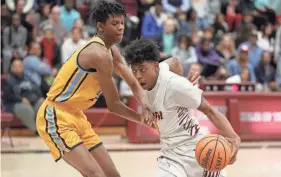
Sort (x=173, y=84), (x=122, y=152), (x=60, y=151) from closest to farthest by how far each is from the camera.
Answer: (x=173, y=84), (x=60, y=151), (x=122, y=152)

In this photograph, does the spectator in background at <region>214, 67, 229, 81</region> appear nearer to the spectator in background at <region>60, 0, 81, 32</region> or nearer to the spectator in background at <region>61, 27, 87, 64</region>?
the spectator in background at <region>61, 27, 87, 64</region>

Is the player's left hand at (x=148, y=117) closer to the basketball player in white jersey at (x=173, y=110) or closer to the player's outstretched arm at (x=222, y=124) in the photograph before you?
the basketball player in white jersey at (x=173, y=110)

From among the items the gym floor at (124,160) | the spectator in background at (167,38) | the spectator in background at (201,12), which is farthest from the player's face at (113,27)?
the spectator in background at (201,12)

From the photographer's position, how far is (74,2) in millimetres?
16016

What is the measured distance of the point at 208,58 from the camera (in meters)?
14.7

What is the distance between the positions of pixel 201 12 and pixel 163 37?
7.17 ft

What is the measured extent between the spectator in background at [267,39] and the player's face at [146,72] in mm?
11512

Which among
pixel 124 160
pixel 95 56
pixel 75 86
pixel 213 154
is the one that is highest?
pixel 95 56

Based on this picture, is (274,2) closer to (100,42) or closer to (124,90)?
(124,90)

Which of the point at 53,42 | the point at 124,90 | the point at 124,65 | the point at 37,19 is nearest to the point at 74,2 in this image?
the point at 37,19

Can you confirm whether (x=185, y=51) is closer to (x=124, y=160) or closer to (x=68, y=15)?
(x=68, y=15)

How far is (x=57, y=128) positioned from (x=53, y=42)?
8743 millimetres

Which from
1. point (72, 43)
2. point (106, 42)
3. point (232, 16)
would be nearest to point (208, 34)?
point (232, 16)

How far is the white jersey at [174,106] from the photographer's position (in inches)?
195
